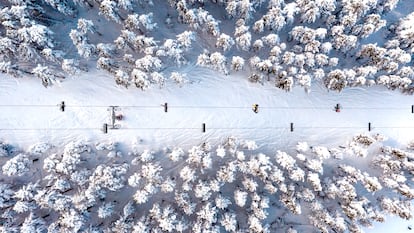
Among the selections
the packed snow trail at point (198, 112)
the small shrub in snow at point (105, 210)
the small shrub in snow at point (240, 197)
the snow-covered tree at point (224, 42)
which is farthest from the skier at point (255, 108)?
the small shrub in snow at point (105, 210)

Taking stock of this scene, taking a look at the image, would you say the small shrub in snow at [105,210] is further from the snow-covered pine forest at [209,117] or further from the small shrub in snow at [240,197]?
the small shrub in snow at [240,197]

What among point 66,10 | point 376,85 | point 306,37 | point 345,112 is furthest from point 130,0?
point 376,85

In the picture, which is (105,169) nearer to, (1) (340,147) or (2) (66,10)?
(2) (66,10)

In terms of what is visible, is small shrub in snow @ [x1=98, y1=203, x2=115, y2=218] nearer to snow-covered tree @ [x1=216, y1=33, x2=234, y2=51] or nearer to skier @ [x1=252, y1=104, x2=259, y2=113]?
skier @ [x1=252, y1=104, x2=259, y2=113]

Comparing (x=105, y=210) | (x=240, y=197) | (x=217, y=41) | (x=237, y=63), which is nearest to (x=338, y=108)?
(x=237, y=63)

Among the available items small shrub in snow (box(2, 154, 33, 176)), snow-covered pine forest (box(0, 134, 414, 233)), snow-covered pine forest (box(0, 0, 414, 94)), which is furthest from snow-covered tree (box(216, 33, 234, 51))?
small shrub in snow (box(2, 154, 33, 176))
